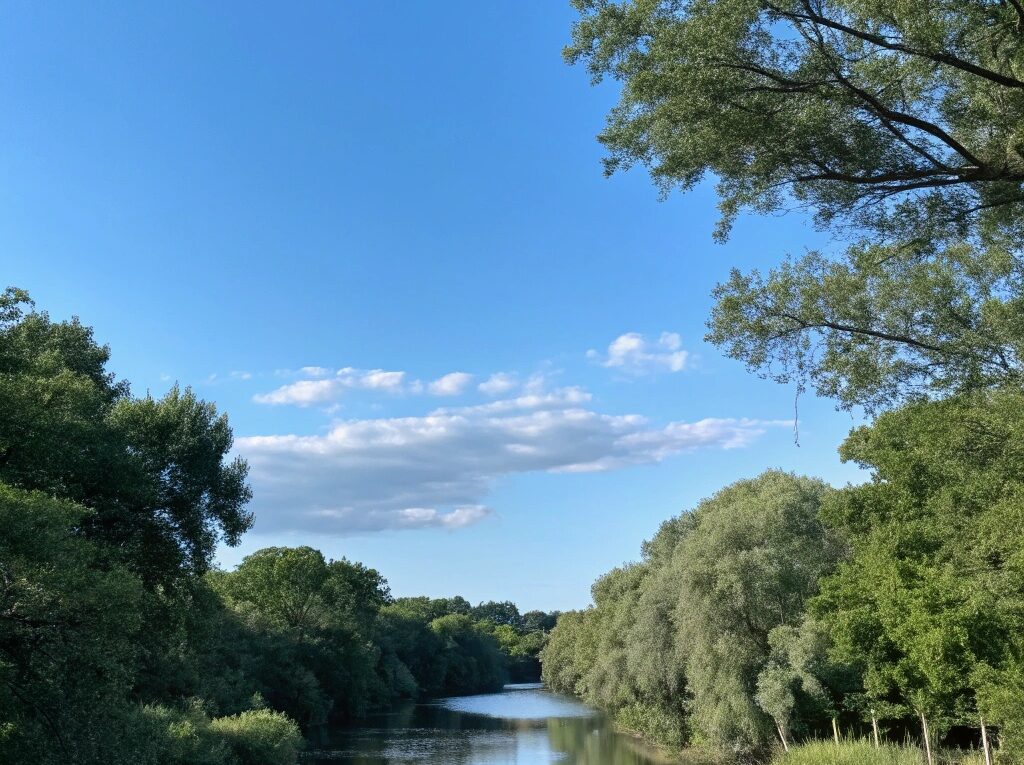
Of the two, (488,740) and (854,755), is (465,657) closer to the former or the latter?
(488,740)

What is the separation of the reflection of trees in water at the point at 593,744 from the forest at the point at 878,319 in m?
8.73

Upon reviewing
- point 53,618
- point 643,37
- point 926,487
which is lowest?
point 53,618

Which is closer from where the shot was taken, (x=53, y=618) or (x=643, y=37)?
(x=643, y=37)

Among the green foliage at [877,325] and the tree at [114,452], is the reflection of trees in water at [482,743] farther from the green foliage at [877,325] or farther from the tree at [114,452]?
the green foliage at [877,325]

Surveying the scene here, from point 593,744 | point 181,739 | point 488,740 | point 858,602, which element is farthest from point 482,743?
point 858,602

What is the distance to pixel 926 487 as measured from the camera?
25.0 metres

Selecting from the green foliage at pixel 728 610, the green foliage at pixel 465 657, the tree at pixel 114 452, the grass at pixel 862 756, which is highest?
the tree at pixel 114 452

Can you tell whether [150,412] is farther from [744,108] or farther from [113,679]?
[744,108]

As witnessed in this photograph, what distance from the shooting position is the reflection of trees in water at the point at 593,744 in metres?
33.9

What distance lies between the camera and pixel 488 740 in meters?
44.0

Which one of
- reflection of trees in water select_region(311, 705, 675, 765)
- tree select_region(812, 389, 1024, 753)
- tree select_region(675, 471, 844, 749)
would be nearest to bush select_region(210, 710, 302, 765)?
reflection of trees in water select_region(311, 705, 675, 765)

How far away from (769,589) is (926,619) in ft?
29.3

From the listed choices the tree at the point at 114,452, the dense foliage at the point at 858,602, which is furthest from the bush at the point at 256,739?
the dense foliage at the point at 858,602

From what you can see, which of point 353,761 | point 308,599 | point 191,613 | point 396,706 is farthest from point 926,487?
point 396,706
